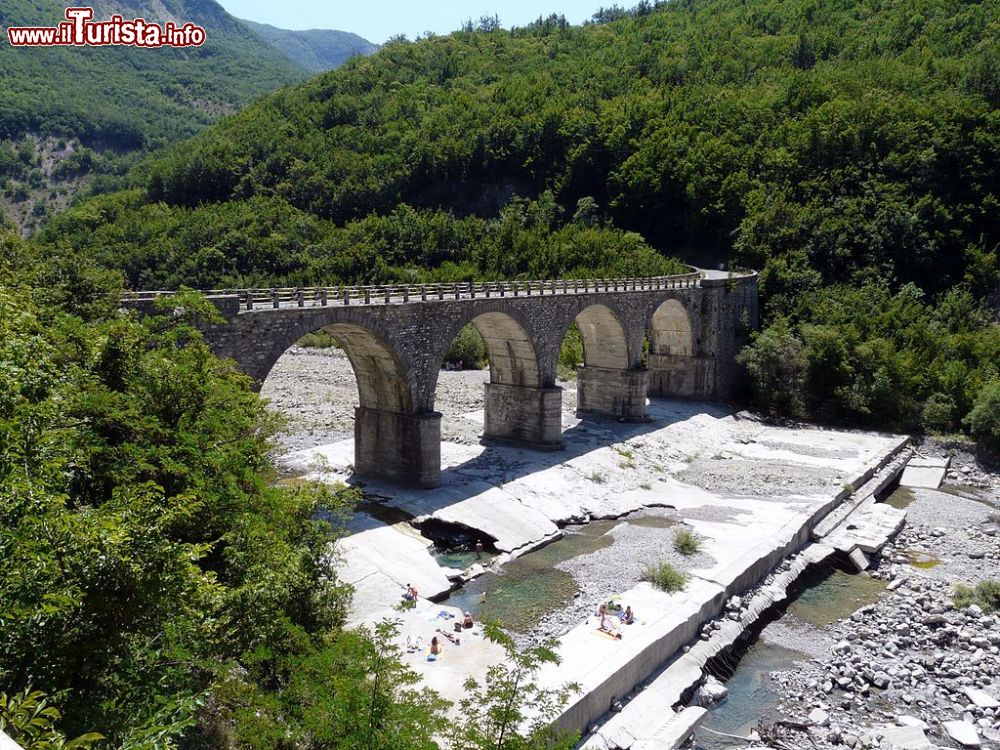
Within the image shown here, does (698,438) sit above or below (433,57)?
below

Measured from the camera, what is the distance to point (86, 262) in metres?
23.8

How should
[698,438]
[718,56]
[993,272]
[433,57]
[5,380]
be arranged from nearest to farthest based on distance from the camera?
1. [5,380]
2. [698,438]
3. [993,272]
4. [718,56]
5. [433,57]

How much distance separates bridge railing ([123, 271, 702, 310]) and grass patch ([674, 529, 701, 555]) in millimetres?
13668

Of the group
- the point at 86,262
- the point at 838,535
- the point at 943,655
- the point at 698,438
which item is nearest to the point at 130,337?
the point at 86,262

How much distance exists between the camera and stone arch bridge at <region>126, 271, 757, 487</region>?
25688mm

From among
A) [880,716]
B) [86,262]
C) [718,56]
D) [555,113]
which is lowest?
[880,716]

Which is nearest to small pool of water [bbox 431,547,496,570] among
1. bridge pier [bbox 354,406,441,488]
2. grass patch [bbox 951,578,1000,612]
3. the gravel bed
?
the gravel bed

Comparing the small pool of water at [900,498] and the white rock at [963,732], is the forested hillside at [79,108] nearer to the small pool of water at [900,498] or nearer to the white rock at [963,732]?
the small pool of water at [900,498]

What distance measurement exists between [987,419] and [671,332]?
1950cm

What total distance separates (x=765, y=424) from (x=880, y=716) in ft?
103

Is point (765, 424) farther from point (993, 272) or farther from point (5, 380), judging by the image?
point (5, 380)

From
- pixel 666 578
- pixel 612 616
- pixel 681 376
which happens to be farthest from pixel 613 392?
pixel 612 616

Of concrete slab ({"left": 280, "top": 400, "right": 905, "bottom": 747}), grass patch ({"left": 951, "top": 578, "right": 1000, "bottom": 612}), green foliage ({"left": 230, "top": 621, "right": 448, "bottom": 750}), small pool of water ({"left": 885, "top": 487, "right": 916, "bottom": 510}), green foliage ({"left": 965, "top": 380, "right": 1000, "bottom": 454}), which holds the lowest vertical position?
small pool of water ({"left": 885, "top": 487, "right": 916, "bottom": 510})

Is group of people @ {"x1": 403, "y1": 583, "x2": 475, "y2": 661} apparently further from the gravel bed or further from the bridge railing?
the bridge railing
